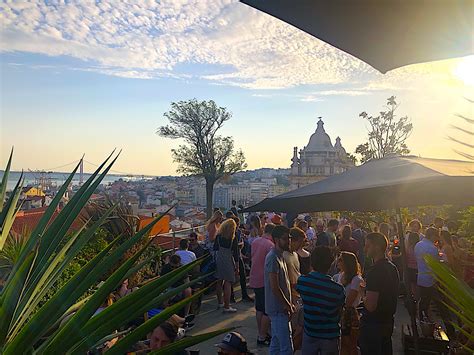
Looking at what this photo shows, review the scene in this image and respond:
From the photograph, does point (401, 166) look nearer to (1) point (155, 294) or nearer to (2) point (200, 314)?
(1) point (155, 294)

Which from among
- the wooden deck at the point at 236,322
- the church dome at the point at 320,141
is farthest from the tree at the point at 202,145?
the wooden deck at the point at 236,322

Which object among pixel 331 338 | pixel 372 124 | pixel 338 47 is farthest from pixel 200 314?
pixel 372 124

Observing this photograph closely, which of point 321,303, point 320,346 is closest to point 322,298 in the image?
point 321,303

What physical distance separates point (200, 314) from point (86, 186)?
6.49m

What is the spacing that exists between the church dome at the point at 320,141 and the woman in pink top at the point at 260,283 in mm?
38971

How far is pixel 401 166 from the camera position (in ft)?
14.1

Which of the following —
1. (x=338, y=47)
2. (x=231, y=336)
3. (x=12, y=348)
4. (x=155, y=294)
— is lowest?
(x=231, y=336)

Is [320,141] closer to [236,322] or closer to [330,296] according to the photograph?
[236,322]

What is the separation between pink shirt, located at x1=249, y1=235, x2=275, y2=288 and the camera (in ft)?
20.5

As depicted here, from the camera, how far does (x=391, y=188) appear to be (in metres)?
3.84

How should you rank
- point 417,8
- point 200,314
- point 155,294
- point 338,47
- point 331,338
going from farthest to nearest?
point 200,314 → point 331,338 → point 338,47 → point 417,8 → point 155,294

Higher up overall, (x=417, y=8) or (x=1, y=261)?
(x=417, y=8)

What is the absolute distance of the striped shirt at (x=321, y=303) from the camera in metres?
4.04

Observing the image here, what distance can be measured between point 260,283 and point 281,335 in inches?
53.2
